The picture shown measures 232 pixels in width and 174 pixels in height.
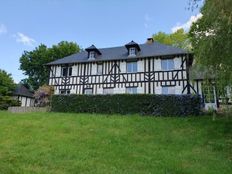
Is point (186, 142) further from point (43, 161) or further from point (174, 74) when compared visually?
point (174, 74)

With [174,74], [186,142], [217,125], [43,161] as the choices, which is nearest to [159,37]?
[174,74]

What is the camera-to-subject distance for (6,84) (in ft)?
87.7

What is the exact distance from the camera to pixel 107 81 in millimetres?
21266

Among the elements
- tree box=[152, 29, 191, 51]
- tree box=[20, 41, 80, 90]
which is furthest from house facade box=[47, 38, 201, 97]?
tree box=[20, 41, 80, 90]

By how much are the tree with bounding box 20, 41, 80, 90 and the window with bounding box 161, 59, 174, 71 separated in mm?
17367

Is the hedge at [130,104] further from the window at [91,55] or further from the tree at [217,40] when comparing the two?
the tree at [217,40]

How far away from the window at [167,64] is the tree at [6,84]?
47.9ft

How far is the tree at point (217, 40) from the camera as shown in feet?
24.6

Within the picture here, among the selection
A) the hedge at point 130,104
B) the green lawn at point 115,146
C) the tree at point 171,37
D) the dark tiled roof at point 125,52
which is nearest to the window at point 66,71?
the dark tiled roof at point 125,52

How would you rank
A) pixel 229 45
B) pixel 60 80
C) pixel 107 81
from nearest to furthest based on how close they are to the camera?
pixel 229 45 → pixel 107 81 → pixel 60 80

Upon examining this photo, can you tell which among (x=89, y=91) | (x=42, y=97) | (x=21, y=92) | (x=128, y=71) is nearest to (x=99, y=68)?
(x=89, y=91)

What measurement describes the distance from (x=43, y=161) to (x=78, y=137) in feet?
9.15

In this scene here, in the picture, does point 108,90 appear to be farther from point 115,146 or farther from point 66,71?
point 115,146

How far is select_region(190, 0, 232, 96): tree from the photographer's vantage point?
24.6ft
